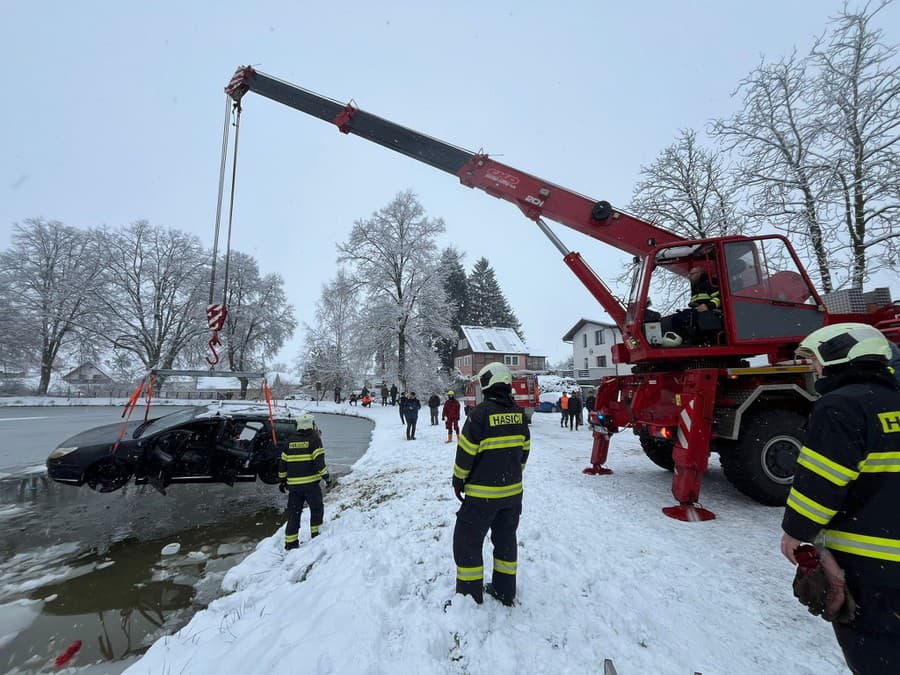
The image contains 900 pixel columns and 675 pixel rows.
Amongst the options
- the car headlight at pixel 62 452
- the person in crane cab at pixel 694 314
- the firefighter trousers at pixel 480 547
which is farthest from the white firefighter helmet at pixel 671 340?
the car headlight at pixel 62 452

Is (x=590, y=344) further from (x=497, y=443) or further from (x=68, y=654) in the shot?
(x=68, y=654)

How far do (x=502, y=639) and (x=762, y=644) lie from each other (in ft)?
5.44

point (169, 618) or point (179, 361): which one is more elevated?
point (179, 361)

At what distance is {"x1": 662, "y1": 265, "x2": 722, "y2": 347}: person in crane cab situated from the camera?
17.4 ft

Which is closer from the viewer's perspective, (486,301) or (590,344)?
(590,344)

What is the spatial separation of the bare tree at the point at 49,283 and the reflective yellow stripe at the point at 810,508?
40153mm

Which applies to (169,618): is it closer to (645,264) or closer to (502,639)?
(502,639)

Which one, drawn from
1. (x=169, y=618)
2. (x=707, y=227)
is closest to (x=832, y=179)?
(x=707, y=227)

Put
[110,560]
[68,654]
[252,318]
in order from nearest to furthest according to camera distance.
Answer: [68,654], [110,560], [252,318]

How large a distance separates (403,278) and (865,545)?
97.2 ft

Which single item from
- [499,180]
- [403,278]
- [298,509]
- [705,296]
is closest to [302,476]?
[298,509]

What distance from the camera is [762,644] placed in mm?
2586

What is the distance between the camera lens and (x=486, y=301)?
55188 mm

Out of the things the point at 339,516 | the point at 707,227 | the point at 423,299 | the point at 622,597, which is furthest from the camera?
the point at 423,299
